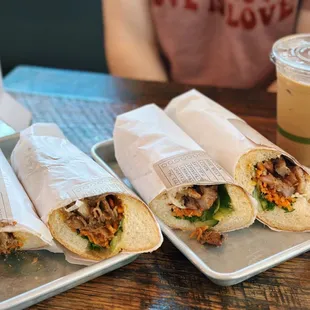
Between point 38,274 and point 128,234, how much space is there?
18 centimetres

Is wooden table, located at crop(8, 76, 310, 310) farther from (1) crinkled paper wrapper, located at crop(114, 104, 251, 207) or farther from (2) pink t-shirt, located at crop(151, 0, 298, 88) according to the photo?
(2) pink t-shirt, located at crop(151, 0, 298, 88)

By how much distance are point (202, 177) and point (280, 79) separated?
382 millimetres

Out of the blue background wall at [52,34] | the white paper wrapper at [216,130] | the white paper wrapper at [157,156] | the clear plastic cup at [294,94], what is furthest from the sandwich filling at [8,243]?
the blue background wall at [52,34]

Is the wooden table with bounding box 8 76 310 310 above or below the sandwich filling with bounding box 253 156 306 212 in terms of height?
below

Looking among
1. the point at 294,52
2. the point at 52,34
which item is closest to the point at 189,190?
the point at 294,52

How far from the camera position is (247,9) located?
5.97ft

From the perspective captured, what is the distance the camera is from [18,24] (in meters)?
2.68

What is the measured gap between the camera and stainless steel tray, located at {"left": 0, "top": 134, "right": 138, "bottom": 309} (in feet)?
2.79

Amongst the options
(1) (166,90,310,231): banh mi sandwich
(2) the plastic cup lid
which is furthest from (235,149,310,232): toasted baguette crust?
(2) the plastic cup lid

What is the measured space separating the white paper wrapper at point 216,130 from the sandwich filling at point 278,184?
1.1 inches

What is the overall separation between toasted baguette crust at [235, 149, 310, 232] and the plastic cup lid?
9.0 inches

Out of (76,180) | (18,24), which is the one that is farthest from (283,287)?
(18,24)

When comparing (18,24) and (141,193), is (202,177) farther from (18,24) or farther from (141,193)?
(18,24)

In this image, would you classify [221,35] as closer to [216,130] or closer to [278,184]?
[216,130]
